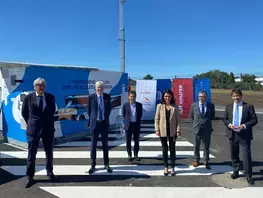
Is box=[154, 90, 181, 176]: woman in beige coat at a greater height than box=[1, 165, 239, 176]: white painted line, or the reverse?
box=[154, 90, 181, 176]: woman in beige coat

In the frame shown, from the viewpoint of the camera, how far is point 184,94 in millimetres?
15383

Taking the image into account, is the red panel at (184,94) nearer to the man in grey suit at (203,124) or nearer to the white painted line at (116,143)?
the white painted line at (116,143)

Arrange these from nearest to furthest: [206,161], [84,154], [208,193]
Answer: [208,193], [206,161], [84,154]

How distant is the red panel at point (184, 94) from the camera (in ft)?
50.3

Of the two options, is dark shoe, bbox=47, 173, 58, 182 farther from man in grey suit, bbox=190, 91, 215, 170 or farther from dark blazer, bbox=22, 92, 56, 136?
man in grey suit, bbox=190, 91, 215, 170

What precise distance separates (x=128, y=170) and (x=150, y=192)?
130cm

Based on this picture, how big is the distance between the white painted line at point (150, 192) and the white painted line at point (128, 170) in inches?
32.3

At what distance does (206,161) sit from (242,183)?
1.10 m

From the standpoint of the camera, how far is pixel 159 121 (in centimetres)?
545

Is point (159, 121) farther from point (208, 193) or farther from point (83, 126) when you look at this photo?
point (83, 126)

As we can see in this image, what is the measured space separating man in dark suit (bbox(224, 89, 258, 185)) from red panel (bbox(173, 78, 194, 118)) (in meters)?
10.2

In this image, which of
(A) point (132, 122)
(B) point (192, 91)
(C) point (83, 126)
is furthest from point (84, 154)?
(B) point (192, 91)

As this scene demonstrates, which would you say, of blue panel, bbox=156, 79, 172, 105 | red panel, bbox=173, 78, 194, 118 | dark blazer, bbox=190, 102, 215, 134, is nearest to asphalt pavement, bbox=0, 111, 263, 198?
dark blazer, bbox=190, 102, 215, 134

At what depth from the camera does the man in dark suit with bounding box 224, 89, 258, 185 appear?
4941 millimetres
